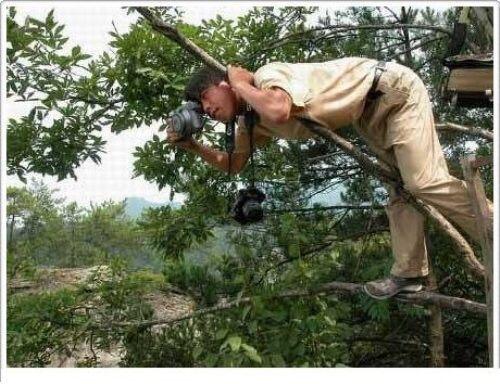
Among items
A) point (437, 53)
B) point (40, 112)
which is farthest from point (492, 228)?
Result: point (437, 53)

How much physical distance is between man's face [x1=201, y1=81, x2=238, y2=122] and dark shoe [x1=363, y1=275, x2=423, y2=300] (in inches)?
41.5

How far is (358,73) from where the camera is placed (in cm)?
233

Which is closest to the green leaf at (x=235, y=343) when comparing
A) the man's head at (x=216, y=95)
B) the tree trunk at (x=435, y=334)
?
the man's head at (x=216, y=95)

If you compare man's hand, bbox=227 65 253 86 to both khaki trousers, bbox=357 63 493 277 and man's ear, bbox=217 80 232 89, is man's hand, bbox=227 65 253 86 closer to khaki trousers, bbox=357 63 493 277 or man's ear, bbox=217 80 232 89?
man's ear, bbox=217 80 232 89

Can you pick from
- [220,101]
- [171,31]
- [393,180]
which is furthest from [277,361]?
[171,31]

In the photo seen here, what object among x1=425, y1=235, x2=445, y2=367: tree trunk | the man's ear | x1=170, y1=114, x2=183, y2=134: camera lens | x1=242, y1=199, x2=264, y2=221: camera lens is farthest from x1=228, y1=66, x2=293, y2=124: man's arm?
x1=425, y1=235, x2=445, y2=367: tree trunk

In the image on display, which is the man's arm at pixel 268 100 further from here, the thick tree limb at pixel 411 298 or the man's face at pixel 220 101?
the thick tree limb at pixel 411 298

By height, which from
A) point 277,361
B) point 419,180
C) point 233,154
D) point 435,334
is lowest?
point 435,334

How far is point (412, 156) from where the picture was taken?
89.8 inches

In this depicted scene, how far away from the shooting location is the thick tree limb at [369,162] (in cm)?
219

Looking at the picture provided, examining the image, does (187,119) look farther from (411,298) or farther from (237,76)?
(411,298)

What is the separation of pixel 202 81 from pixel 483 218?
4.06ft

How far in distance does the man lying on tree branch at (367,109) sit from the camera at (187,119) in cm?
5

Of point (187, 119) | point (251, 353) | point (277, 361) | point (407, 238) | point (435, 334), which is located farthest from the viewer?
point (435, 334)
